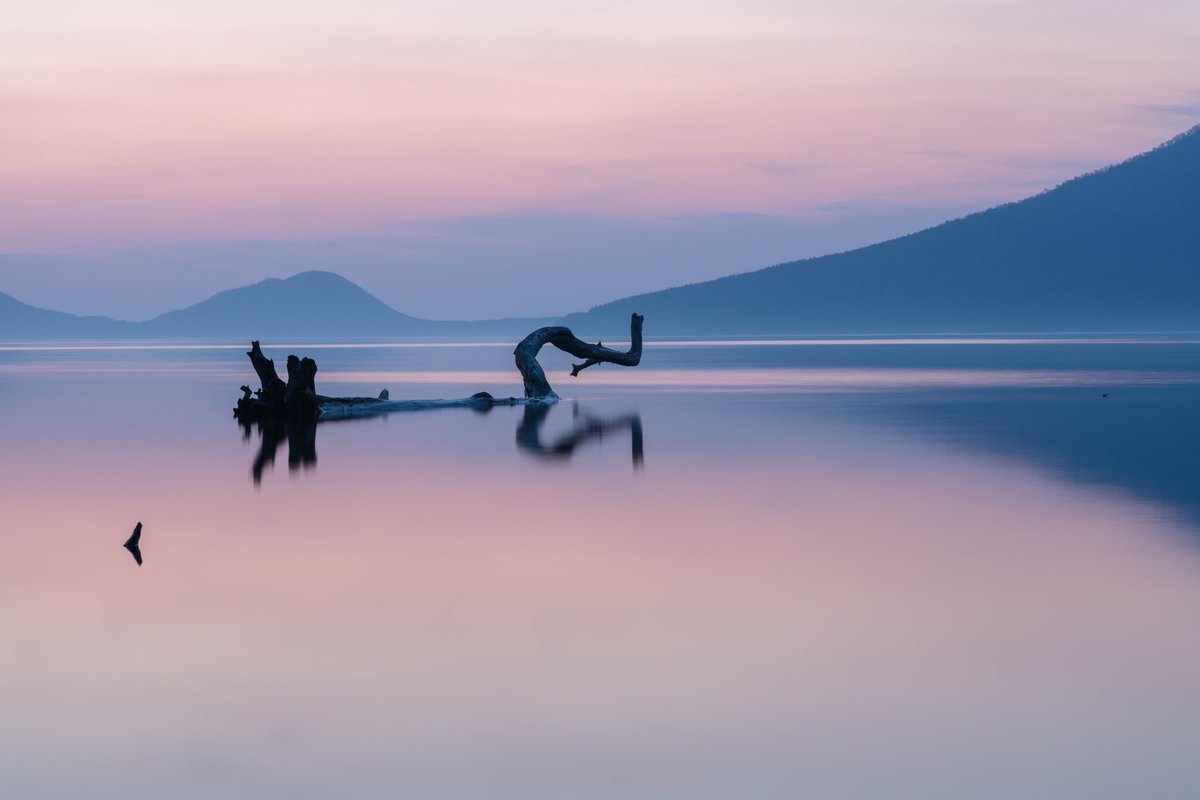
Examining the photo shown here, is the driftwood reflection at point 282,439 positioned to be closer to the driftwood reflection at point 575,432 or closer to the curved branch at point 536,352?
the driftwood reflection at point 575,432

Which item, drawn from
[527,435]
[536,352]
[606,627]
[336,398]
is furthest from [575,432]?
[606,627]

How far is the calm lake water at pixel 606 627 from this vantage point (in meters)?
7.49

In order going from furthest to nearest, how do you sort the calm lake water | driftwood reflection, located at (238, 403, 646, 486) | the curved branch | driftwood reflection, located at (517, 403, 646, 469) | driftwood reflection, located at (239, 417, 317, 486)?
1. the curved branch
2. driftwood reflection, located at (517, 403, 646, 469)
3. driftwood reflection, located at (238, 403, 646, 486)
4. driftwood reflection, located at (239, 417, 317, 486)
5. the calm lake water

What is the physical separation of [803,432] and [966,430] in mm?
2911

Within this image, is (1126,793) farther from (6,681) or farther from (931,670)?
(6,681)

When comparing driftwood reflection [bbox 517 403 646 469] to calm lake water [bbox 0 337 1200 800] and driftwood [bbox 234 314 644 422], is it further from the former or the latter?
driftwood [bbox 234 314 644 422]

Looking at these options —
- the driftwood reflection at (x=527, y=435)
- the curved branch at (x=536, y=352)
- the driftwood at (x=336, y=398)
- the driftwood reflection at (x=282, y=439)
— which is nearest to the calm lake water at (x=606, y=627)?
the driftwood reflection at (x=282, y=439)

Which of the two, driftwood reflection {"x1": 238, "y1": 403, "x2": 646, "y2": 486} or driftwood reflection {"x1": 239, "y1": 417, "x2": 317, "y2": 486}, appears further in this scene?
driftwood reflection {"x1": 238, "y1": 403, "x2": 646, "y2": 486}

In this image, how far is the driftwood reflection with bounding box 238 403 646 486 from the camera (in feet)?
76.1

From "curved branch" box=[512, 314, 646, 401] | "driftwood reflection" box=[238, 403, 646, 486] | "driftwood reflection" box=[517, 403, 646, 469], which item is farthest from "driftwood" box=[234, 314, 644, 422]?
"driftwood reflection" box=[517, 403, 646, 469]

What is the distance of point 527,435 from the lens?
1094 inches

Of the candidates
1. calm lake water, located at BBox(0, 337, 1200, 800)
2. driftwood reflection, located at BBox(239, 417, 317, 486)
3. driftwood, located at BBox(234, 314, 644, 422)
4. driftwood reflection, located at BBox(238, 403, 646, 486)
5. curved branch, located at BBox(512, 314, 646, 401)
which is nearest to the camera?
calm lake water, located at BBox(0, 337, 1200, 800)

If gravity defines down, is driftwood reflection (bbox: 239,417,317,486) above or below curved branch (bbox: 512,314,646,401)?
below

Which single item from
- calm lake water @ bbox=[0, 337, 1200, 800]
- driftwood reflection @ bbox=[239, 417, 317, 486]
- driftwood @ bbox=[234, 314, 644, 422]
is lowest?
calm lake water @ bbox=[0, 337, 1200, 800]
